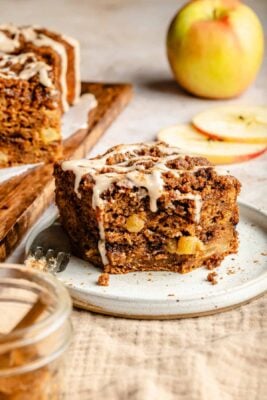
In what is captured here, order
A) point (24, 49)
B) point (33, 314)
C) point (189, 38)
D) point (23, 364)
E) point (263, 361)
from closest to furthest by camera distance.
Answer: point (23, 364) < point (33, 314) < point (263, 361) < point (24, 49) < point (189, 38)

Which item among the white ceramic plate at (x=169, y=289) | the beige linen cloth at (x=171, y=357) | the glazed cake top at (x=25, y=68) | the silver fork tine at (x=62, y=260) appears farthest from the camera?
the glazed cake top at (x=25, y=68)

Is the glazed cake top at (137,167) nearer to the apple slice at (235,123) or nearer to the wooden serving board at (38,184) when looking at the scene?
the wooden serving board at (38,184)

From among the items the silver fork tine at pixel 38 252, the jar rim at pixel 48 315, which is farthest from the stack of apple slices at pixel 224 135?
the jar rim at pixel 48 315

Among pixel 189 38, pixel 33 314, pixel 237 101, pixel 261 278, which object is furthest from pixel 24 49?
pixel 33 314

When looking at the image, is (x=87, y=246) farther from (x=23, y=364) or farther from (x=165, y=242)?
(x=23, y=364)

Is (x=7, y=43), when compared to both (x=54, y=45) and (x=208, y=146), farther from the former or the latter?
(x=208, y=146)

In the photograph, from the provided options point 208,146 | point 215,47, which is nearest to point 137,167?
point 208,146

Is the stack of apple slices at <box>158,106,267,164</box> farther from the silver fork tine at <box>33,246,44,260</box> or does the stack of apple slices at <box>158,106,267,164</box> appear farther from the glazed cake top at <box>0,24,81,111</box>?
the silver fork tine at <box>33,246,44,260</box>
